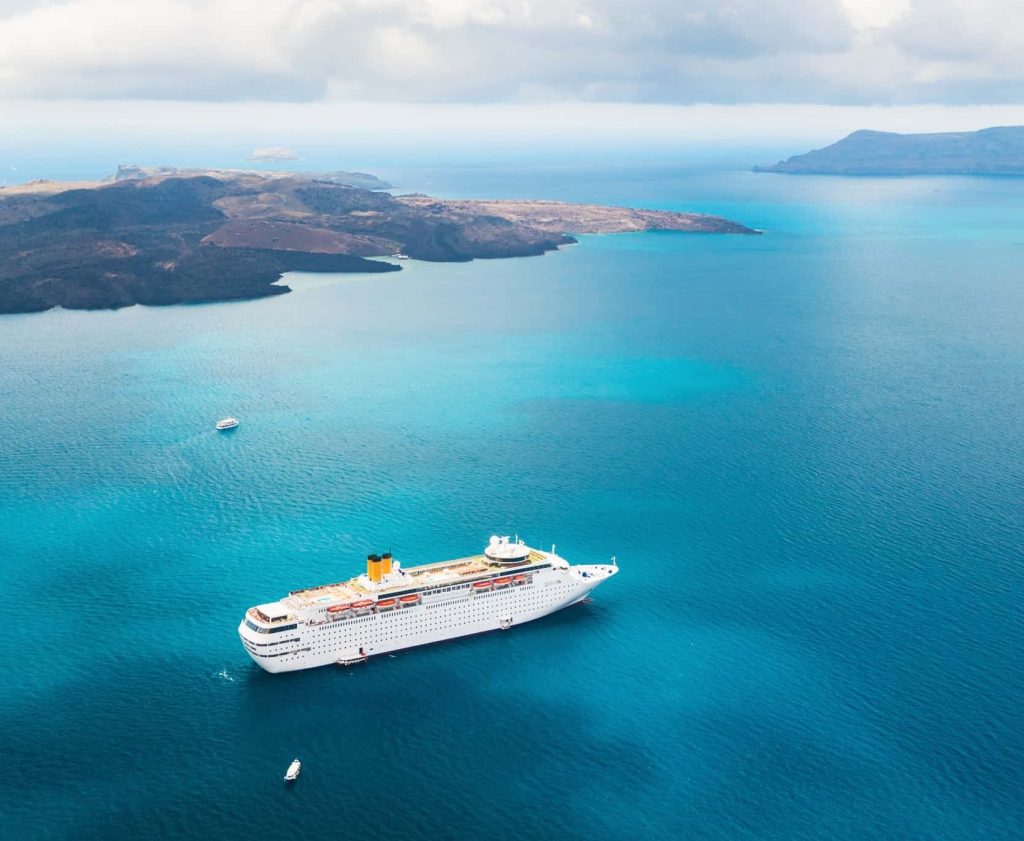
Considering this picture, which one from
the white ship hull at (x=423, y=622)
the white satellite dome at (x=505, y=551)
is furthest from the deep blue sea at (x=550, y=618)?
the white satellite dome at (x=505, y=551)

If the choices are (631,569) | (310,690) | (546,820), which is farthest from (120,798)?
(631,569)

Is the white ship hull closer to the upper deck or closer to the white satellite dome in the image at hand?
the upper deck

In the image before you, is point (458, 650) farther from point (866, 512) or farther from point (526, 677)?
point (866, 512)

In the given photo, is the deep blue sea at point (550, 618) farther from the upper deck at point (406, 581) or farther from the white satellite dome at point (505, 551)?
the white satellite dome at point (505, 551)

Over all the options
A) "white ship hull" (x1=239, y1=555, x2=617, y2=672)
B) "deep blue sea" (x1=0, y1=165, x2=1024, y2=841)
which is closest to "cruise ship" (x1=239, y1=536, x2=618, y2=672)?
"white ship hull" (x1=239, y1=555, x2=617, y2=672)

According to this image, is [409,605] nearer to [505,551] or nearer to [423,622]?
[423,622]
